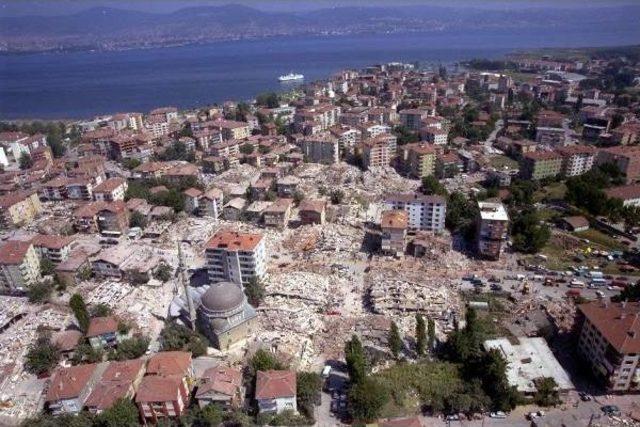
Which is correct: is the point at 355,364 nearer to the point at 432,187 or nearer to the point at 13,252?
the point at 13,252

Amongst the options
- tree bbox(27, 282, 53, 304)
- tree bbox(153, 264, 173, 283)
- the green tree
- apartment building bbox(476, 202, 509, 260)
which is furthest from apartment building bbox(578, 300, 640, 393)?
the green tree

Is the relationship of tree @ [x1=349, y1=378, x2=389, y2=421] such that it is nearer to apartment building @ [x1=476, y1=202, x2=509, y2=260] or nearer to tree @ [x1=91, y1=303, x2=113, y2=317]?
tree @ [x1=91, y1=303, x2=113, y2=317]

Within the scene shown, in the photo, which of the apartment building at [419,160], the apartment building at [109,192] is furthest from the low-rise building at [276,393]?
the apartment building at [419,160]

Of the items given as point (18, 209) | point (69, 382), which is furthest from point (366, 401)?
point (18, 209)

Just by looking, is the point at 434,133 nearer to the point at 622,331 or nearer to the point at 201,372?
the point at 622,331

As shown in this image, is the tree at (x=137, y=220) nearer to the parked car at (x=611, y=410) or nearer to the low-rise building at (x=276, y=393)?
the low-rise building at (x=276, y=393)

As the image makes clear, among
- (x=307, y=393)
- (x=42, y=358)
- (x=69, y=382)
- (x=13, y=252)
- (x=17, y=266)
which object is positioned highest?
(x=13, y=252)
